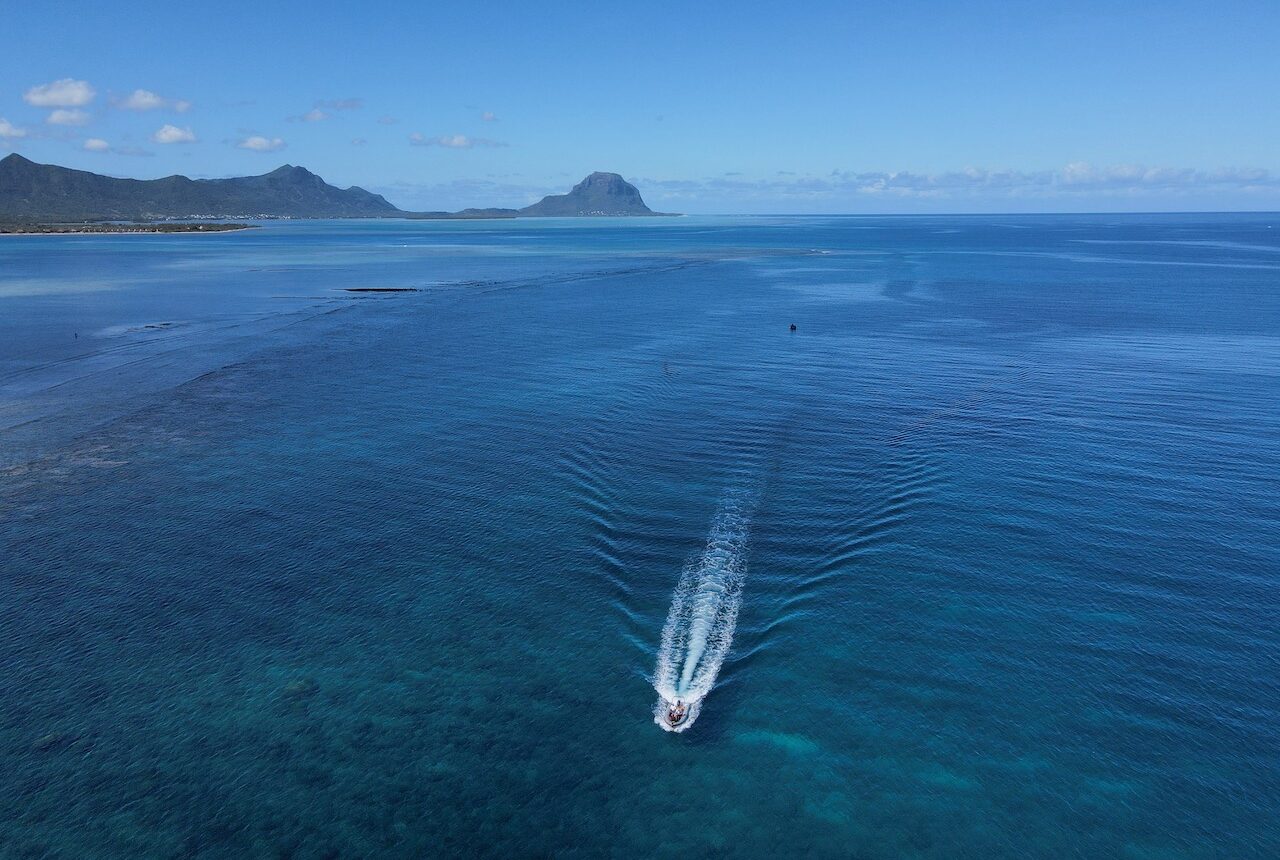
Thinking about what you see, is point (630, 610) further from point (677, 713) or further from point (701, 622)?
point (677, 713)

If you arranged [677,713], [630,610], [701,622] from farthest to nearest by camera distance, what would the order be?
1. [630,610]
2. [701,622]
3. [677,713]

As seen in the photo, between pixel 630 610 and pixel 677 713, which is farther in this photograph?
pixel 630 610

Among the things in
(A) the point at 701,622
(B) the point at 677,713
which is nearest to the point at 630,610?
(A) the point at 701,622

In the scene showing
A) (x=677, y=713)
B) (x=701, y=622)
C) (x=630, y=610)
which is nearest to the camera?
(x=677, y=713)

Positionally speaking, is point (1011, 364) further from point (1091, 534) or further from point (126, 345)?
point (126, 345)

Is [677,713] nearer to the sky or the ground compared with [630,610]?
nearer to the ground
